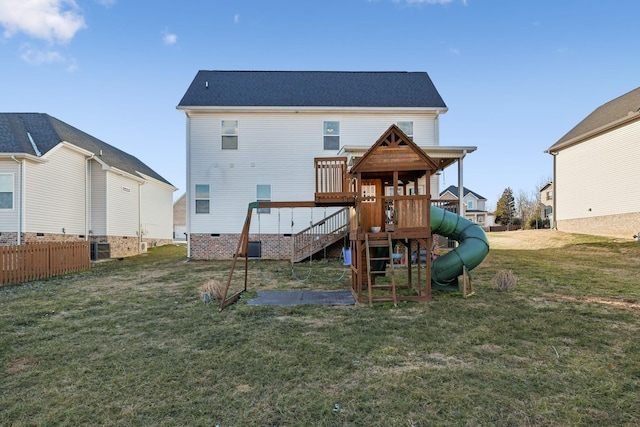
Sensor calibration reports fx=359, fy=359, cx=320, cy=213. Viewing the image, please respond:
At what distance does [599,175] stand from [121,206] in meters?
28.4

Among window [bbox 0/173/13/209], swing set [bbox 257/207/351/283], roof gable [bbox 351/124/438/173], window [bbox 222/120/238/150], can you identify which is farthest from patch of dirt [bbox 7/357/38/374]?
window [bbox 0/173/13/209]

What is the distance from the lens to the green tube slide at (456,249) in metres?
9.25

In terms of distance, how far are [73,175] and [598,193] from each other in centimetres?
2938

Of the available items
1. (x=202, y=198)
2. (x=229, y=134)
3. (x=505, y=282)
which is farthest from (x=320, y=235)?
(x=505, y=282)

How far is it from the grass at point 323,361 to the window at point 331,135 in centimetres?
980

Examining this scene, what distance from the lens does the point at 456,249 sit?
9477 millimetres

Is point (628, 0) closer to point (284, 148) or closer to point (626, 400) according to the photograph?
point (284, 148)

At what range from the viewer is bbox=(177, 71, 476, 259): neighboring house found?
1694 cm

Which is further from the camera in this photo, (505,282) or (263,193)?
(263,193)

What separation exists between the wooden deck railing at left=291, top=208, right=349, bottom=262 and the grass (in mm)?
6840

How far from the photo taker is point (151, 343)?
18.0ft

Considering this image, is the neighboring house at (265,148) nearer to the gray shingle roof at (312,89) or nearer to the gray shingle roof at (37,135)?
the gray shingle roof at (312,89)

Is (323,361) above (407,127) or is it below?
below

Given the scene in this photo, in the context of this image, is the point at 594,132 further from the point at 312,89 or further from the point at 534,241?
the point at 312,89
